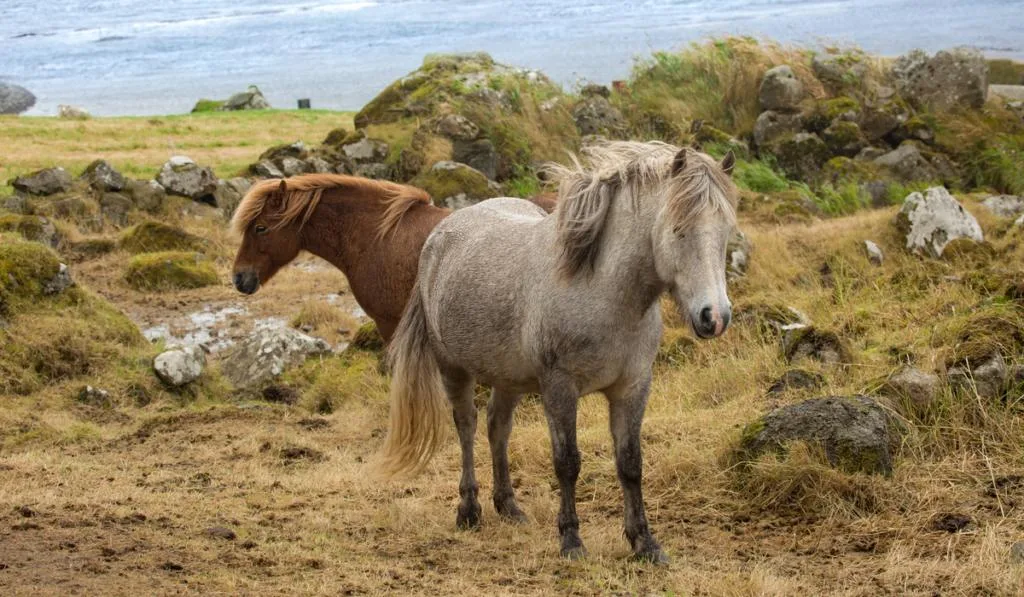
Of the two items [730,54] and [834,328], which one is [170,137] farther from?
[834,328]

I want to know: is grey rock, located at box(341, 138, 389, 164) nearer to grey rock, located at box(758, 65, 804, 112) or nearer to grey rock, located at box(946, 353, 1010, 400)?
grey rock, located at box(758, 65, 804, 112)

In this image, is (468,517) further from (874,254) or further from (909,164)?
(909,164)

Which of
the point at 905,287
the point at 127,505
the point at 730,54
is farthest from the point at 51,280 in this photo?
the point at 730,54

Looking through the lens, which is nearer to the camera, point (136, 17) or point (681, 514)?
point (681, 514)

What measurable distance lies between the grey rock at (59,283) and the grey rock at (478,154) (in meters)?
5.86

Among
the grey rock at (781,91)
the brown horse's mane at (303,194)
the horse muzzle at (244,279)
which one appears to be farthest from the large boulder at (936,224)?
the horse muzzle at (244,279)

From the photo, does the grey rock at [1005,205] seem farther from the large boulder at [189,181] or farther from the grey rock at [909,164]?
the large boulder at [189,181]

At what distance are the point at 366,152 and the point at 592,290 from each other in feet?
34.2

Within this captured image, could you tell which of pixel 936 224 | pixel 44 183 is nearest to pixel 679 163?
pixel 936 224

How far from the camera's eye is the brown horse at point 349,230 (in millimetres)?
8945

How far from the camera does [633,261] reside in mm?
5500

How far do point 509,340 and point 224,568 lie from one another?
5.71 ft

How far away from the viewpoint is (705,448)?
23.7ft

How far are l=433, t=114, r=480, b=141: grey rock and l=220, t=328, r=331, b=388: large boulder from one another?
17.7ft
